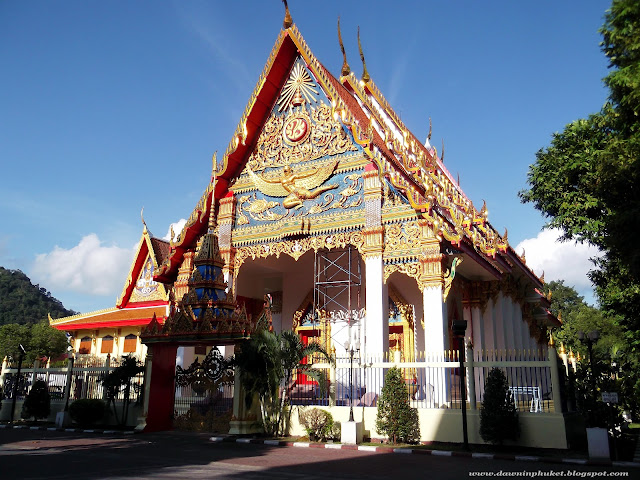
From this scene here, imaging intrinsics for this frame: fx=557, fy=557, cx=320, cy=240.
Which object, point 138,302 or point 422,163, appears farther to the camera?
point 138,302

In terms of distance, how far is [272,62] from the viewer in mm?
15227

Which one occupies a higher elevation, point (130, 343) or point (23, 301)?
point (23, 301)

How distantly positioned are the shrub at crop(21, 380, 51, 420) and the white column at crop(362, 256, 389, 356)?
334 inches

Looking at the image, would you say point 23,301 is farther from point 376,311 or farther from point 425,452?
point 425,452

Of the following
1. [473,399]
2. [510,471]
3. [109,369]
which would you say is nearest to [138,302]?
[109,369]

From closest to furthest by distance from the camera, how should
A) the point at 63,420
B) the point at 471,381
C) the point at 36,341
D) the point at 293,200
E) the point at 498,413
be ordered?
the point at 498,413 → the point at 471,381 → the point at 63,420 → the point at 293,200 → the point at 36,341

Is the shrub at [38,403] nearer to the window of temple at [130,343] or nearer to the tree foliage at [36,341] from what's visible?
the window of temple at [130,343]

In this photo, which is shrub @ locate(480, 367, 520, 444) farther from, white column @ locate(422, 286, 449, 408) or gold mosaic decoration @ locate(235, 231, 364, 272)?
gold mosaic decoration @ locate(235, 231, 364, 272)

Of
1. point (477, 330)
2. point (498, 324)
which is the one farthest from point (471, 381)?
point (498, 324)

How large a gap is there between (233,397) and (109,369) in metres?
3.93

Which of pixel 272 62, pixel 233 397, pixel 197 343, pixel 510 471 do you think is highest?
pixel 272 62

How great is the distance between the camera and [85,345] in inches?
939

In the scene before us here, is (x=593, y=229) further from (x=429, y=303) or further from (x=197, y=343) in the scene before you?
(x=197, y=343)

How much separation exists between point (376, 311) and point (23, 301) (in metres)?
62.9
